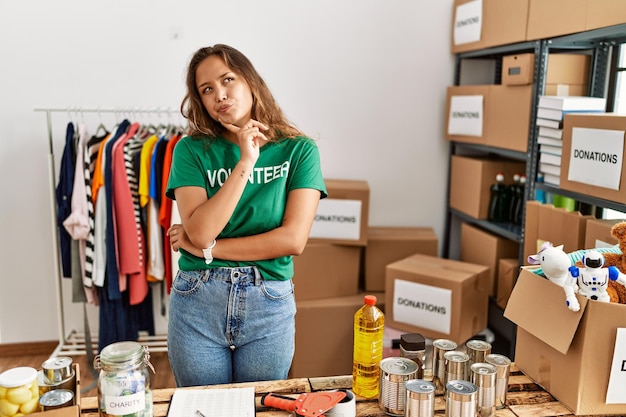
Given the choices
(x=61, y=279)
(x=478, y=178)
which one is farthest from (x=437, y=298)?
(x=61, y=279)

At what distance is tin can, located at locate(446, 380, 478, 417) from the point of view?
1.17 metres

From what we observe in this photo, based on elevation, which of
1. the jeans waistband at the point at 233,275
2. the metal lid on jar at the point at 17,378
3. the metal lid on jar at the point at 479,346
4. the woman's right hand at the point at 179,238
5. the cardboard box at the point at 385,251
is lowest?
the cardboard box at the point at 385,251

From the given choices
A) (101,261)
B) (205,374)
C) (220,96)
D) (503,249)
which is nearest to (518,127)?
(503,249)

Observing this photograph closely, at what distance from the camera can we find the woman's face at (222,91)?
1.62m

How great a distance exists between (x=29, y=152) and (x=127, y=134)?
641 millimetres

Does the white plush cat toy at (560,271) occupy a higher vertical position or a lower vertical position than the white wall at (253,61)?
lower

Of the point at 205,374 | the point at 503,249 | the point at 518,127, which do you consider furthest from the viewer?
the point at 503,249

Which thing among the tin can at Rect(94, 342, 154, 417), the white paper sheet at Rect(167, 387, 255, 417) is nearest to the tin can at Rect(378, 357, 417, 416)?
the white paper sheet at Rect(167, 387, 255, 417)

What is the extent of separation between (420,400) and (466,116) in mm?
2182

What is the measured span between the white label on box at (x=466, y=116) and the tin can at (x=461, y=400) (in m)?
2.01

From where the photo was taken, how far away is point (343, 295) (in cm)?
300

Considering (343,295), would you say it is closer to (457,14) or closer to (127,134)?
(127,134)

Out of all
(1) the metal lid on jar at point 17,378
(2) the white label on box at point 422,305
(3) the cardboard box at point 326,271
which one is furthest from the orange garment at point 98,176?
(1) the metal lid on jar at point 17,378

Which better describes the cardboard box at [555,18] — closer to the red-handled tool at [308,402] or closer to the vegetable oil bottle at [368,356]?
the vegetable oil bottle at [368,356]
